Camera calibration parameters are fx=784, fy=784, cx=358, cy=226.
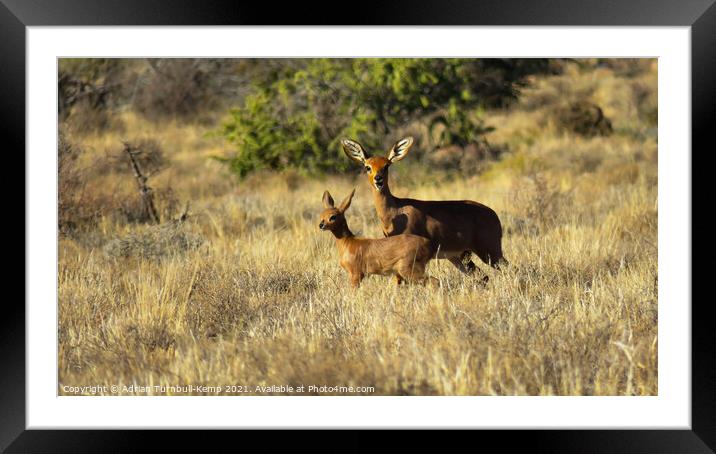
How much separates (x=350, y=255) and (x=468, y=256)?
4.32ft

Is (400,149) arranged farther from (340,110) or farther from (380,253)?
(340,110)

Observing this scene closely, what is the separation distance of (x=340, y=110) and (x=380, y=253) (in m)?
9.04

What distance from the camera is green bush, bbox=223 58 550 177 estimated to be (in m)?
15.0

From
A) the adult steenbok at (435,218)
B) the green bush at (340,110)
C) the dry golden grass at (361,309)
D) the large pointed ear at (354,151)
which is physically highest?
the green bush at (340,110)

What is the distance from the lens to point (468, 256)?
7.57 metres

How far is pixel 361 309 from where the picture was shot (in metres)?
6.56

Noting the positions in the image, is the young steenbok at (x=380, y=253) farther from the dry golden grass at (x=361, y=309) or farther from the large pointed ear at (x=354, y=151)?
the large pointed ear at (x=354, y=151)

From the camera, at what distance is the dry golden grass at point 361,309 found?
5301 mm

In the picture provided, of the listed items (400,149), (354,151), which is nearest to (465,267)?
(400,149)

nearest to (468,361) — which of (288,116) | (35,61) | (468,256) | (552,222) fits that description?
(468,256)

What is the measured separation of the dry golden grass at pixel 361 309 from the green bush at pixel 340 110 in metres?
2.88

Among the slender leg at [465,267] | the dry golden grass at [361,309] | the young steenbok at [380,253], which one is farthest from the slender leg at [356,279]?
the slender leg at [465,267]
